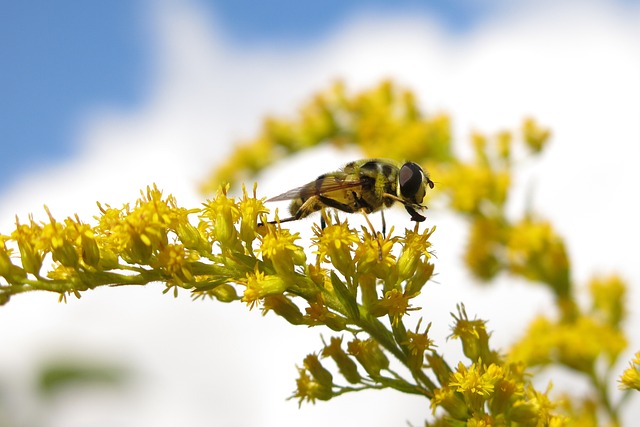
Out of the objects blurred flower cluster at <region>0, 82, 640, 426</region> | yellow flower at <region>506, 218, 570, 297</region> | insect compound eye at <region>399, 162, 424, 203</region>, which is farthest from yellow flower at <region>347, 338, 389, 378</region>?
yellow flower at <region>506, 218, 570, 297</region>

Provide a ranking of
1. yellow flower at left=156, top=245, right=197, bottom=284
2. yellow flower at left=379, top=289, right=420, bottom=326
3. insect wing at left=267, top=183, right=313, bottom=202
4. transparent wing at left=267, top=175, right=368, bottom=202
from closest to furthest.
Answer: yellow flower at left=156, top=245, right=197, bottom=284
yellow flower at left=379, top=289, right=420, bottom=326
insect wing at left=267, top=183, right=313, bottom=202
transparent wing at left=267, top=175, right=368, bottom=202

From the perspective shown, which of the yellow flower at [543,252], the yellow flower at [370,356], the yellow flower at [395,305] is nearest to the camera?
the yellow flower at [395,305]

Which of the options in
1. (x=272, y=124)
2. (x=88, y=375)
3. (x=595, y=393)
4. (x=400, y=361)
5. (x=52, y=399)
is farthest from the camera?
(x=88, y=375)

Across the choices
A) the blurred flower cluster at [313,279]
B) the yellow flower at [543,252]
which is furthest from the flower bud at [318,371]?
the yellow flower at [543,252]

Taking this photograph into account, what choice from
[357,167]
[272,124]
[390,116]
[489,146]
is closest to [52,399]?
[272,124]

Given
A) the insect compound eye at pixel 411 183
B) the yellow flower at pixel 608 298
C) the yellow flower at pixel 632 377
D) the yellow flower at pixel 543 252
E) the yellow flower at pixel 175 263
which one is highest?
the yellow flower at pixel 543 252

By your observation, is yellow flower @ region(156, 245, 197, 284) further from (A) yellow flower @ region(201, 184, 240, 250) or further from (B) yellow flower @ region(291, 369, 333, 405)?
(B) yellow flower @ region(291, 369, 333, 405)

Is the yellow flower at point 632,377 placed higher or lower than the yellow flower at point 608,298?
lower

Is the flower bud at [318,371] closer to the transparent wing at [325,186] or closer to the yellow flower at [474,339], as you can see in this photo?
the yellow flower at [474,339]

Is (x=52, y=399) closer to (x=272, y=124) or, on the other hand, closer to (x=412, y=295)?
(x=272, y=124)
